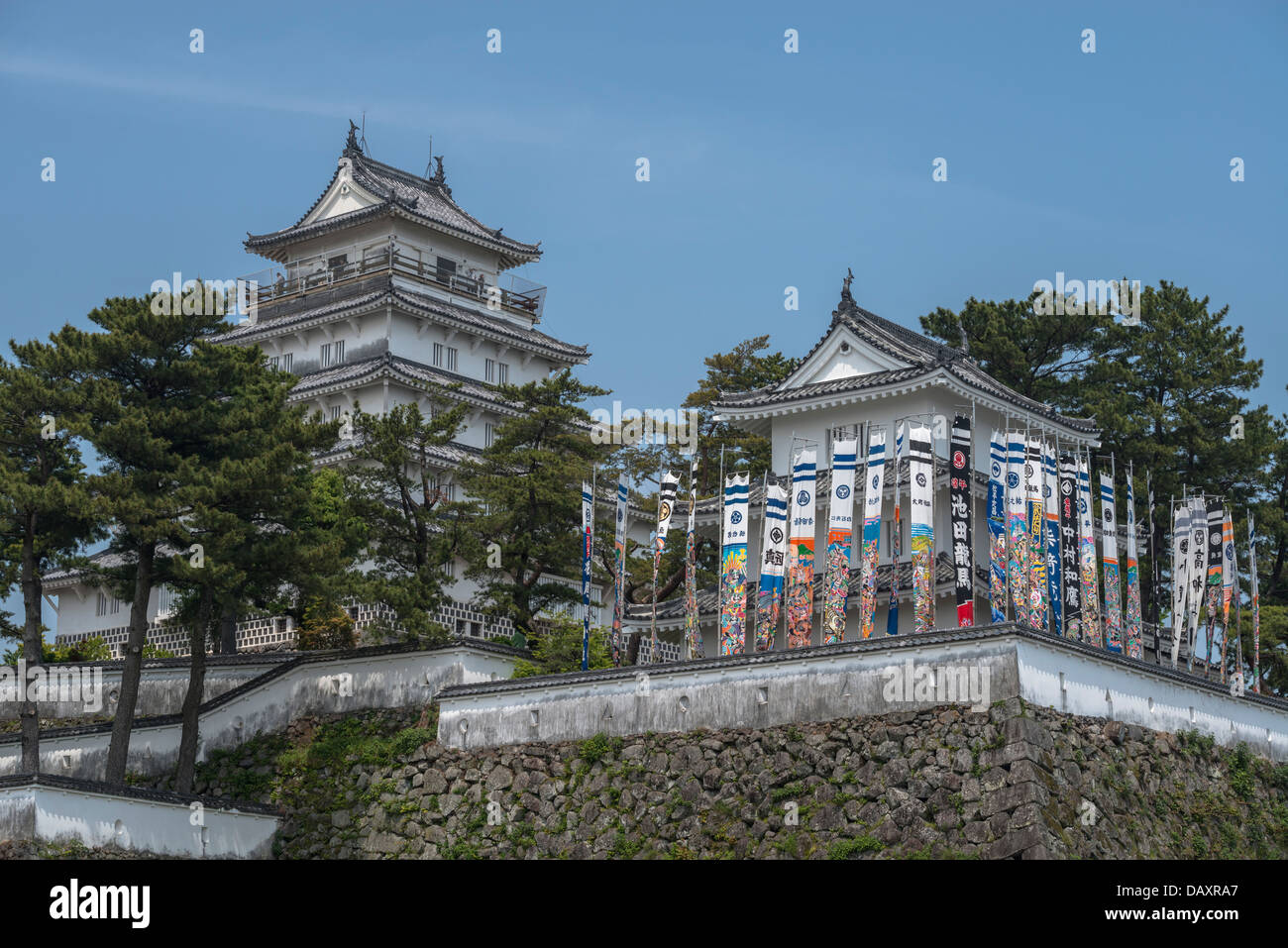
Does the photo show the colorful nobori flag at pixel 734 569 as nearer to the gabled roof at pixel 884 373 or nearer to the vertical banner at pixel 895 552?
the vertical banner at pixel 895 552

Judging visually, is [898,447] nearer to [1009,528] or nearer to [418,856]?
[1009,528]

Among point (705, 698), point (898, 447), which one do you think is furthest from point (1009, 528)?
point (705, 698)

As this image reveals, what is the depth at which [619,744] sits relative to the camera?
3581 centimetres

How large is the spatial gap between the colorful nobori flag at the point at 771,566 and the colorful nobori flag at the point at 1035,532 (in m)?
5.60

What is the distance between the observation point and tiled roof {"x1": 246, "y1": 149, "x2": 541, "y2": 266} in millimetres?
63531

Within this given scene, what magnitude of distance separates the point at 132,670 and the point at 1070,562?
851 inches

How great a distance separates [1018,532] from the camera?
40062 millimetres

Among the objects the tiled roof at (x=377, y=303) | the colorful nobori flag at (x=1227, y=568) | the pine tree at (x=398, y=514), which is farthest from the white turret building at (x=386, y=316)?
the colorful nobori flag at (x=1227, y=568)

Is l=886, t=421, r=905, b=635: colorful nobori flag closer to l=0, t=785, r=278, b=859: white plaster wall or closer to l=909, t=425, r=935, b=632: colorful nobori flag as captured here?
l=909, t=425, r=935, b=632: colorful nobori flag

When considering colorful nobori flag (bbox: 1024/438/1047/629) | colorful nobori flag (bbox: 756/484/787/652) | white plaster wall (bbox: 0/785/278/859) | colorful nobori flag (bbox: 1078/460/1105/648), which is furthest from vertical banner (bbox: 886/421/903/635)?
white plaster wall (bbox: 0/785/278/859)

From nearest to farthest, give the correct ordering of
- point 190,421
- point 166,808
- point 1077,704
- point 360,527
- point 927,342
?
1. point 1077,704
2. point 166,808
3. point 190,421
4. point 360,527
5. point 927,342

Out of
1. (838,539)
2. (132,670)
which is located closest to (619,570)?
(838,539)

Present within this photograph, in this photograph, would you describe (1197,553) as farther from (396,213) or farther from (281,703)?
(396,213)

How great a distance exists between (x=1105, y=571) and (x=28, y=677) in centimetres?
2533
